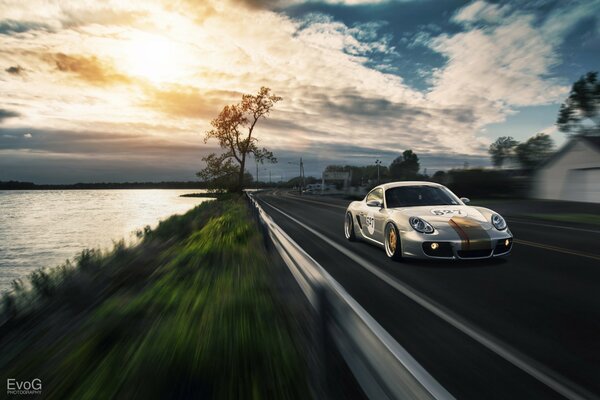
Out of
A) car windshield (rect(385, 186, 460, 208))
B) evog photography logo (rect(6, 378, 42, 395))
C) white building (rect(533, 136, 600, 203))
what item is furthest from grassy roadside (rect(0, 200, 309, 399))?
white building (rect(533, 136, 600, 203))

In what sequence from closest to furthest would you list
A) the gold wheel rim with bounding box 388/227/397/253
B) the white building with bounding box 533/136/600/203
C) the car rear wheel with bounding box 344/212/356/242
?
the gold wheel rim with bounding box 388/227/397/253 < the car rear wheel with bounding box 344/212/356/242 < the white building with bounding box 533/136/600/203

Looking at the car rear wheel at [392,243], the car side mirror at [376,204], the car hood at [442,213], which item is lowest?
the car rear wheel at [392,243]

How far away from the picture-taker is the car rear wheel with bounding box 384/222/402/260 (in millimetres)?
7434

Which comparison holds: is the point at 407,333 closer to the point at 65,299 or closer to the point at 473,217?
the point at 473,217

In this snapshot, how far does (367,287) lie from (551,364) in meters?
2.83

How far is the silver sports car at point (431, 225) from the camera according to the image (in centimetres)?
664

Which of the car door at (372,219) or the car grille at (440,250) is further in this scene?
the car door at (372,219)

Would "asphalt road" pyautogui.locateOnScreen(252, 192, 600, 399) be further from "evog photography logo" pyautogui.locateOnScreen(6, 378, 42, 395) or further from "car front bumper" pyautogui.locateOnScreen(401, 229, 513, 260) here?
"evog photography logo" pyautogui.locateOnScreen(6, 378, 42, 395)

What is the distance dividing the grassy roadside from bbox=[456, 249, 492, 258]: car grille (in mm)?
3073

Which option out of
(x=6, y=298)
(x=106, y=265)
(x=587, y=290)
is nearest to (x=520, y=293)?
(x=587, y=290)

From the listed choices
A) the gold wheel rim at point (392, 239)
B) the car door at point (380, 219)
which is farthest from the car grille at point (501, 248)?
the car door at point (380, 219)

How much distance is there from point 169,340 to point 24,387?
→ 116 cm

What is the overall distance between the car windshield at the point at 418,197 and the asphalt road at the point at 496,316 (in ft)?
3.72

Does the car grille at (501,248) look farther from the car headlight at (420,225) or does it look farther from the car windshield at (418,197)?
the car windshield at (418,197)
